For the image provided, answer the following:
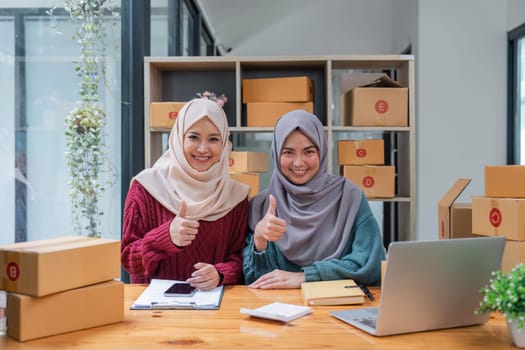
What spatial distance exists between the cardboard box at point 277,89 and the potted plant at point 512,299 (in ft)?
6.77

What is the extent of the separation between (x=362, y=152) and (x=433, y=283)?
1.88m

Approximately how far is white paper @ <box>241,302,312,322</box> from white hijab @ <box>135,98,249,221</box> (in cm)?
60

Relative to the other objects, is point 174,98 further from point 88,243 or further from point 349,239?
point 88,243

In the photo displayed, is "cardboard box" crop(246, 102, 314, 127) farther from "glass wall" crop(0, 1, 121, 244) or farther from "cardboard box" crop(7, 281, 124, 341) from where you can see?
"cardboard box" crop(7, 281, 124, 341)

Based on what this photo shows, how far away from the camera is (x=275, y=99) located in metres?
3.04

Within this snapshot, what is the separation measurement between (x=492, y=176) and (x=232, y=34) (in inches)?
190

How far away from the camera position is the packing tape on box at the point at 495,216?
160cm

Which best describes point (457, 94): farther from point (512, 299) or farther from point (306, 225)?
point (512, 299)

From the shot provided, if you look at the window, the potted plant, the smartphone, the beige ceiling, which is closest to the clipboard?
the smartphone

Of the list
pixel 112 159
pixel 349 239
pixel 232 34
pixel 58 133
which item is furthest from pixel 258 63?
pixel 232 34

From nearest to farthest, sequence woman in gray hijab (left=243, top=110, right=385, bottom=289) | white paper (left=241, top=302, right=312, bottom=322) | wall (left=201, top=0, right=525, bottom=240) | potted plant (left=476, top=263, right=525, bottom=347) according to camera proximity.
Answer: potted plant (left=476, top=263, right=525, bottom=347) < white paper (left=241, top=302, right=312, bottom=322) < woman in gray hijab (left=243, top=110, right=385, bottom=289) < wall (left=201, top=0, right=525, bottom=240)

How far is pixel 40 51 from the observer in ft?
7.12

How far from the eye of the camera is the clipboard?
1.35m

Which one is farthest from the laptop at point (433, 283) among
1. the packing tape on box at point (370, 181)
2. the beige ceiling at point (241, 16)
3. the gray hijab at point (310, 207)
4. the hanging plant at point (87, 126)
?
the beige ceiling at point (241, 16)
